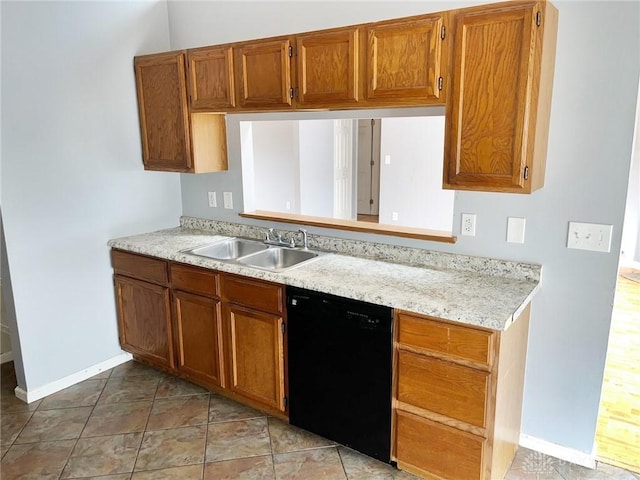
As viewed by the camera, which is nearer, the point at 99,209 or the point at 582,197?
the point at 582,197

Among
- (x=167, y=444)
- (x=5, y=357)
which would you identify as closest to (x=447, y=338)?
(x=167, y=444)

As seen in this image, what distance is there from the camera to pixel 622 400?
282 cm

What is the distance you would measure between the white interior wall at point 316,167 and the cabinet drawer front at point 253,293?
149 inches

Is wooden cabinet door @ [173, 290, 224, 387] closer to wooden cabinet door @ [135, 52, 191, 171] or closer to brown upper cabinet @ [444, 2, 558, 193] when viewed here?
wooden cabinet door @ [135, 52, 191, 171]

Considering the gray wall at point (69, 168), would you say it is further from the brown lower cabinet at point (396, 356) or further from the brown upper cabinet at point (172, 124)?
the brown lower cabinet at point (396, 356)

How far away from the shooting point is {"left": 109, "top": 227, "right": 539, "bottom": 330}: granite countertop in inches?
74.8

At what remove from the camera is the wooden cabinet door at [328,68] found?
2217 mm

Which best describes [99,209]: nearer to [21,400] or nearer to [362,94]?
[21,400]

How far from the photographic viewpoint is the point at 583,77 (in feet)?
6.54

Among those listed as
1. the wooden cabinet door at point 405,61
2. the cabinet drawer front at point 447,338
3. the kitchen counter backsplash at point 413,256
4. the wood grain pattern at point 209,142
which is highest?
the wooden cabinet door at point 405,61

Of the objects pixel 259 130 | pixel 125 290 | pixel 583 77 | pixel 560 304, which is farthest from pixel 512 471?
pixel 259 130

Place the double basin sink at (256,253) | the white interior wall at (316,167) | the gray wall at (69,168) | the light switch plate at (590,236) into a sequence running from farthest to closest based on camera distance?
the white interior wall at (316,167)
the double basin sink at (256,253)
the gray wall at (69,168)
the light switch plate at (590,236)

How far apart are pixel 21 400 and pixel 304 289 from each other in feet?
6.39

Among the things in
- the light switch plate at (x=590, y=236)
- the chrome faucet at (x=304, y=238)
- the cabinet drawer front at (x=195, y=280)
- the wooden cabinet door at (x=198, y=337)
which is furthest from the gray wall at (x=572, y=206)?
the wooden cabinet door at (x=198, y=337)
